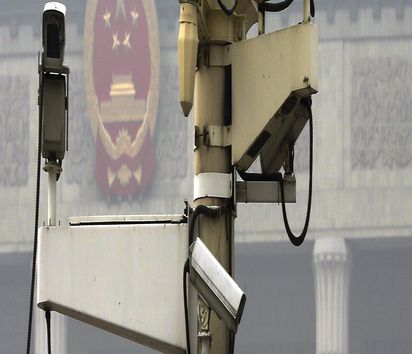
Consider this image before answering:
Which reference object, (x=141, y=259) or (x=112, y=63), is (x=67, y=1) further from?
(x=141, y=259)

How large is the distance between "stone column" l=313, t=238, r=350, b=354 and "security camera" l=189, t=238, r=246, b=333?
441ft

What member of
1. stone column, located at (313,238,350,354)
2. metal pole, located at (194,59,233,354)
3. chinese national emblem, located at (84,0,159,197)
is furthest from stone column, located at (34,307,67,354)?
metal pole, located at (194,59,233,354)

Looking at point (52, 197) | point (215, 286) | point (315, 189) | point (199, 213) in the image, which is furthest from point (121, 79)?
point (215, 286)

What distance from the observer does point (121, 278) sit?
319 inches

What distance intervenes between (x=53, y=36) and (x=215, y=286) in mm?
1274

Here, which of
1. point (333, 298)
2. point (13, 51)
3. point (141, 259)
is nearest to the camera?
point (141, 259)

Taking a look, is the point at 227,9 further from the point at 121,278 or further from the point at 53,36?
the point at 121,278

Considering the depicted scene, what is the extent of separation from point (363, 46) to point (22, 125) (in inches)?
1029

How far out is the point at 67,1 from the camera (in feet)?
516

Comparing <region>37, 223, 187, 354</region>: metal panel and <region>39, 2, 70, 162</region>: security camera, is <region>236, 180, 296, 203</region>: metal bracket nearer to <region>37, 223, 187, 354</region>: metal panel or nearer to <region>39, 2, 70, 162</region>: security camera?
<region>37, 223, 187, 354</region>: metal panel

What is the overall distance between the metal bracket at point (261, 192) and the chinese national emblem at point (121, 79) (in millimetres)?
136908

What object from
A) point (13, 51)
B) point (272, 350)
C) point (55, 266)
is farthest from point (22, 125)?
point (55, 266)

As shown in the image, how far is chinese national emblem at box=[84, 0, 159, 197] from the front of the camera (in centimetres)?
14650

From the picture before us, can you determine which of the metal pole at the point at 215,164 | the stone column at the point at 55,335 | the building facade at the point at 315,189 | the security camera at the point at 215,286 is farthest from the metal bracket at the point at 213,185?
the building facade at the point at 315,189
